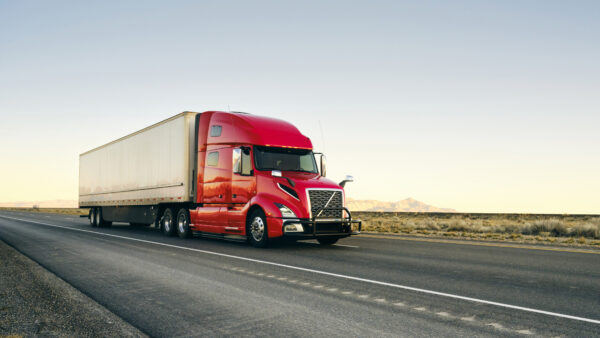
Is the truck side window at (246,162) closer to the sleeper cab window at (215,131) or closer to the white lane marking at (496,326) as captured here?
the sleeper cab window at (215,131)

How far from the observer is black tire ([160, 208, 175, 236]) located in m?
18.1

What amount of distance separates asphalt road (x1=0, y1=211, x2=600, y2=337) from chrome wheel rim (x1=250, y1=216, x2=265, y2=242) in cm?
93

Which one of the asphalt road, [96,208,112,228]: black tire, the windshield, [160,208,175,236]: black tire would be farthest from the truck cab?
[96,208,112,228]: black tire

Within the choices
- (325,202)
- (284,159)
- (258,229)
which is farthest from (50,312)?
(284,159)

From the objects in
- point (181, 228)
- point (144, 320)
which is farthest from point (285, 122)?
point (144, 320)

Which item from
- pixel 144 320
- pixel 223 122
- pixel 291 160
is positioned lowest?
pixel 144 320

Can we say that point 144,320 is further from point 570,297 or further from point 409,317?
point 570,297

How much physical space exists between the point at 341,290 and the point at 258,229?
6.54 meters

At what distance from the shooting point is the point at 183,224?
57.2 feet

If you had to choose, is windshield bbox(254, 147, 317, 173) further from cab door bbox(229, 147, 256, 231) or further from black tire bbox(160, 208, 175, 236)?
black tire bbox(160, 208, 175, 236)

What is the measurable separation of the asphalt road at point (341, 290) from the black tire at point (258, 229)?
763 mm

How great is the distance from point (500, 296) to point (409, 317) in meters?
1.94

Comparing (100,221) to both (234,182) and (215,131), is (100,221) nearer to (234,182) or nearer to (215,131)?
(215,131)

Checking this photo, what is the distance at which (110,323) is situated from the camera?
527cm
